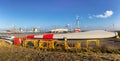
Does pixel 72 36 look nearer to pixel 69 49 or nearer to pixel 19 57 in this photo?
pixel 69 49

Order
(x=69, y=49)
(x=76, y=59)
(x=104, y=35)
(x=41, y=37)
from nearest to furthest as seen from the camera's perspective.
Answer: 1. (x=76, y=59)
2. (x=69, y=49)
3. (x=41, y=37)
4. (x=104, y=35)

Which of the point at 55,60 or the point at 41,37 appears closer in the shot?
the point at 55,60

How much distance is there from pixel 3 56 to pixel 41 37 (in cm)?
730

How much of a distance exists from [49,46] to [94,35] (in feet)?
20.8

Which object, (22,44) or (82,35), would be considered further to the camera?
(82,35)

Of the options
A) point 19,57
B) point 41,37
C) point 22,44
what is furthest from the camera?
point 41,37

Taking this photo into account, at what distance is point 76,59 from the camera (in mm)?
9164

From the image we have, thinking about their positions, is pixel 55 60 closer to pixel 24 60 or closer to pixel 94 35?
pixel 24 60

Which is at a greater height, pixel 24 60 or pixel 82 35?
pixel 82 35

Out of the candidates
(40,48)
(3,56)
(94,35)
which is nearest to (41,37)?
(40,48)

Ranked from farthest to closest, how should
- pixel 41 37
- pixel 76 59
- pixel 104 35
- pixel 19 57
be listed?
pixel 104 35 < pixel 41 37 < pixel 19 57 < pixel 76 59

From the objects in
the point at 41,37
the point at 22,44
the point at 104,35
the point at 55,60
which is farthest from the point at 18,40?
the point at 104,35

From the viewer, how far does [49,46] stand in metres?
14.4

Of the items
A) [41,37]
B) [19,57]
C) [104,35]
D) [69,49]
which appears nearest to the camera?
[19,57]
